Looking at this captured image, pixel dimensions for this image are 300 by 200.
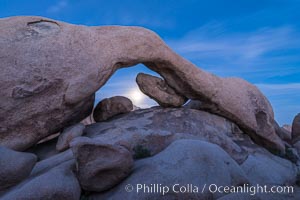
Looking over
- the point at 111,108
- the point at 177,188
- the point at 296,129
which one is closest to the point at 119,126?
the point at 111,108

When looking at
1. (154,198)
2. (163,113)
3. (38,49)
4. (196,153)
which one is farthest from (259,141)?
(38,49)

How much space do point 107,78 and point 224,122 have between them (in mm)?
6947

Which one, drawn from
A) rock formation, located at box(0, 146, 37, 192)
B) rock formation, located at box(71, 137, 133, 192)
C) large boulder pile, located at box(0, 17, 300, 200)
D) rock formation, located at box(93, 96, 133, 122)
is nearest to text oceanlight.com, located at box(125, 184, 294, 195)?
large boulder pile, located at box(0, 17, 300, 200)

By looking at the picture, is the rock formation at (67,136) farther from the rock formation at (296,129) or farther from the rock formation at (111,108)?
the rock formation at (296,129)

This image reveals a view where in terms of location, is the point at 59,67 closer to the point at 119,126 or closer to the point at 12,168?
the point at 119,126

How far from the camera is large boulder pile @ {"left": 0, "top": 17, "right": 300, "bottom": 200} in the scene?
966cm

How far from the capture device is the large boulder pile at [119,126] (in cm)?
966

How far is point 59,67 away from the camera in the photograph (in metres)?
13.5

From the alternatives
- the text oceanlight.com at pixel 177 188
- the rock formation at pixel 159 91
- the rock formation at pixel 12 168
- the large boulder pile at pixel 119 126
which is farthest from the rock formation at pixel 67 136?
the text oceanlight.com at pixel 177 188

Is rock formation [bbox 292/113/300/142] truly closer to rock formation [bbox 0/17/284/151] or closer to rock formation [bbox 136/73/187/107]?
rock formation [bbox 0/17/284/151]

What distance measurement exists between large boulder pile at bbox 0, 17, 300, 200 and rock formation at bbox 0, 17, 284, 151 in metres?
0.04

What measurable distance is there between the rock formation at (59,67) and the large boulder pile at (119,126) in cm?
4

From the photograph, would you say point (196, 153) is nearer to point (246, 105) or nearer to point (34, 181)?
point (34, 181)

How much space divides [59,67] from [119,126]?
3.70 metres
